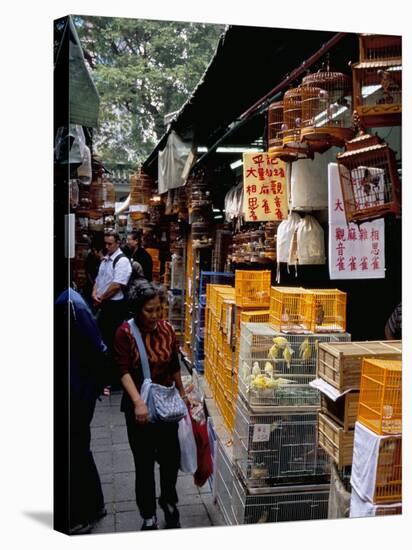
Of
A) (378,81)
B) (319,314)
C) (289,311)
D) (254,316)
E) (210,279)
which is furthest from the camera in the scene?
(210,279)

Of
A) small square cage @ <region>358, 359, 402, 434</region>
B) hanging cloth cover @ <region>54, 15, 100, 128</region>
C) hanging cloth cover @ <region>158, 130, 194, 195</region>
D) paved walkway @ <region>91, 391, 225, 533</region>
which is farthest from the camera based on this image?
hanging cloth cover @ <region>158, 130, 194, 195</region>

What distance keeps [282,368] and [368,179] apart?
1.87 metres

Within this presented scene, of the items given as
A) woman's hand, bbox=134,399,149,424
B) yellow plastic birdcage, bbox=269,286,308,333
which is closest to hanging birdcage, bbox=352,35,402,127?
yellow plastic birdcage, bbox=269,286,308,333

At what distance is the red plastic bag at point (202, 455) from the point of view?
5453 mm

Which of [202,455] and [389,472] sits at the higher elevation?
[389,472]

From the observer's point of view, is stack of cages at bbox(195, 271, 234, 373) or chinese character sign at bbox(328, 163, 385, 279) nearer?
chinese character sign at bbox(328, 163, 385, 279)

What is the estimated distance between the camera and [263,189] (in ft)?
18.4

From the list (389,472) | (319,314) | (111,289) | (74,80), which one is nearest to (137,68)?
(74,80)

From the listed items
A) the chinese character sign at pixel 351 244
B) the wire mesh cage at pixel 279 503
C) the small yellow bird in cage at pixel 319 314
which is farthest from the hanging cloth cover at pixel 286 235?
the wire mesh cage at pixel 279 503

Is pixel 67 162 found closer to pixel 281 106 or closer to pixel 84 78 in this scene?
pixel 84 78

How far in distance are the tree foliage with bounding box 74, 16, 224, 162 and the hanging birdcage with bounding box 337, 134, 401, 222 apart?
5.19ft

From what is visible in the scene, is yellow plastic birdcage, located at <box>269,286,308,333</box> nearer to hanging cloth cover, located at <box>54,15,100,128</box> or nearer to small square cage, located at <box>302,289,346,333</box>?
small square cage, located at <box>302,289,346,333</box>

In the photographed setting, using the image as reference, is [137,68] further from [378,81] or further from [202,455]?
[202,455]

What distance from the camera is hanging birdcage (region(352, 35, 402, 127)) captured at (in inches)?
171
